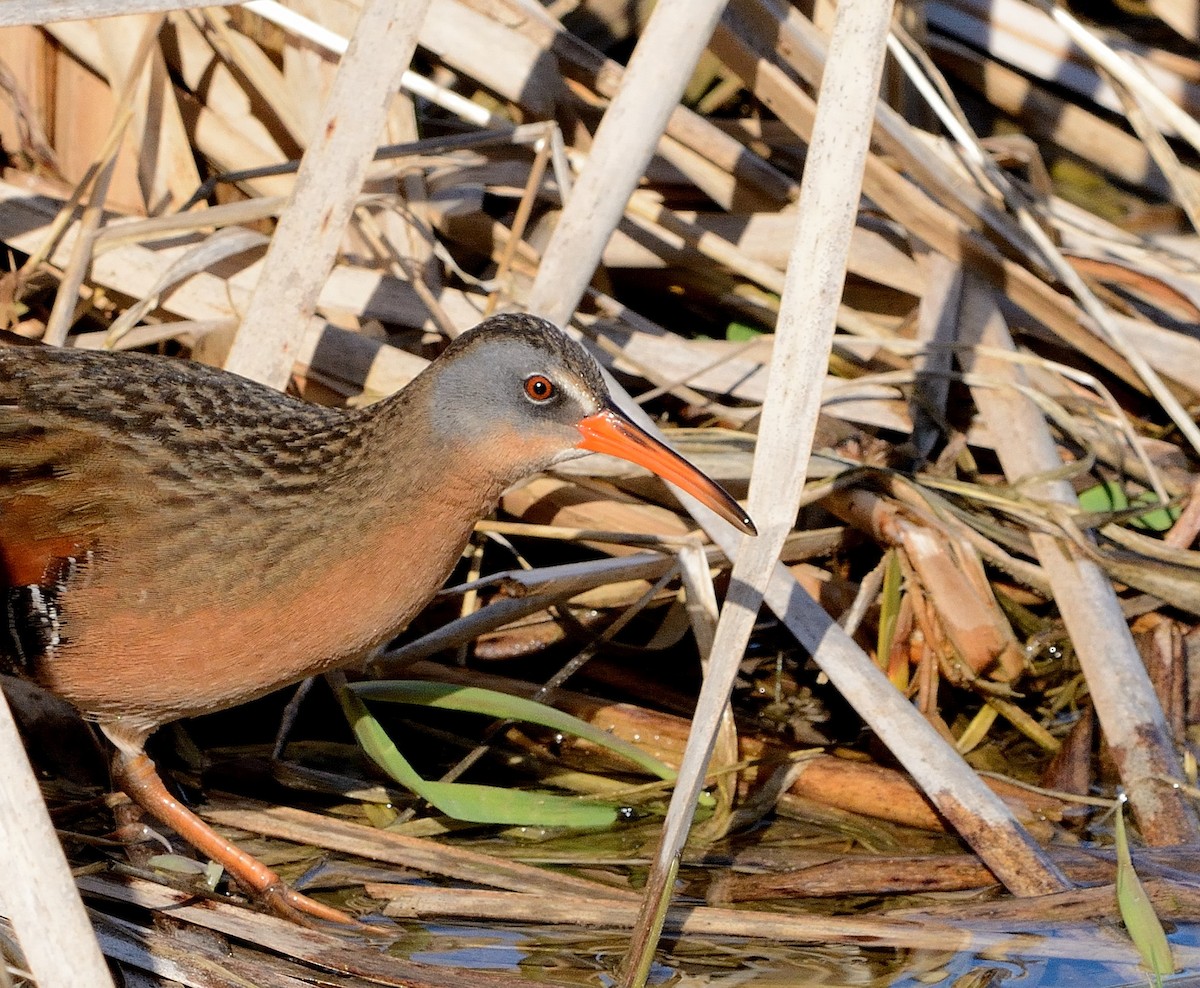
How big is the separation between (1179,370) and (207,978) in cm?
275

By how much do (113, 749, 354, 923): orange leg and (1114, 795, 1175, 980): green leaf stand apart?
131 cm

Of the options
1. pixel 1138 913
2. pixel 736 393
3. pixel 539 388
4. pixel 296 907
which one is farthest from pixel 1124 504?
pixel 296 907

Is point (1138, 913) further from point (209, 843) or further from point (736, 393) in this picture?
point (736, 393)

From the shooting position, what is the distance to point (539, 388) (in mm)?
2643

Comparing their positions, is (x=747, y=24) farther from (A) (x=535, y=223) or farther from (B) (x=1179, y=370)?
(B) (x=1179, y=370)

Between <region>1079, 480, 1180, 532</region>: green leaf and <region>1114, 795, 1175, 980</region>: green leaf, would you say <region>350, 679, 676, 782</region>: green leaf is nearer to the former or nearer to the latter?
<region>1114, 795, 1175, 980</region>: green leaf

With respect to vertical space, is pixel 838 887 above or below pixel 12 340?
below

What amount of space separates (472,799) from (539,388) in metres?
0.80

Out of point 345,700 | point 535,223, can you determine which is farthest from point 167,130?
point 345,700

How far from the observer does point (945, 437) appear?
3951 mm

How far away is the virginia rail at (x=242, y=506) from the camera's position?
2.52 m

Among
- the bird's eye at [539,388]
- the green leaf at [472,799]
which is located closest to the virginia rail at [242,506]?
the bird's eye at [539,388]

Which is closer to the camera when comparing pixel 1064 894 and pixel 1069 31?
pixel 1064 894

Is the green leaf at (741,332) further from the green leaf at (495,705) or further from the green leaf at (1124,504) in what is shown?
the green leaf at (495,705)
